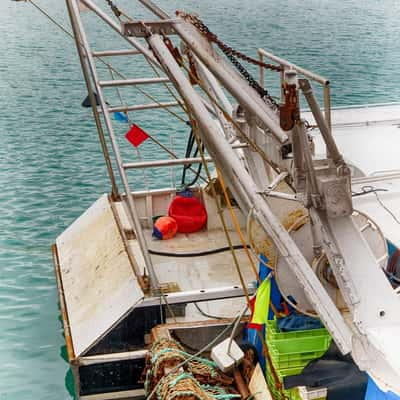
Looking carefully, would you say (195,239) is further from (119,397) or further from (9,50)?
(9,50)

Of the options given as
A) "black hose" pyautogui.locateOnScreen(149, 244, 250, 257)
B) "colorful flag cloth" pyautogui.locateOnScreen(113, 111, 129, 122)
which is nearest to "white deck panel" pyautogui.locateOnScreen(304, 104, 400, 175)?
"black hose" pyautogui.locateOnScreen(149, 244, 250, 257)

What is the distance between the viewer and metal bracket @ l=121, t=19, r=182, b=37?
755 cm

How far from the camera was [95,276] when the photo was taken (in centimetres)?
955

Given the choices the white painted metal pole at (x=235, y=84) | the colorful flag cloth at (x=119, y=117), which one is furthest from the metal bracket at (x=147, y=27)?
the colorful flag cloth at (x=119, y=117)

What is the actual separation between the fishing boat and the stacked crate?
0.02 meters

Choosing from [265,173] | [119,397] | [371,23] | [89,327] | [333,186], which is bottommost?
[371,23]

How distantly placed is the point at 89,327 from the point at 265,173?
2.75m

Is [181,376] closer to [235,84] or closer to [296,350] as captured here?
[296,350]

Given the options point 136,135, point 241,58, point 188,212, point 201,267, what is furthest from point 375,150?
point 241,58

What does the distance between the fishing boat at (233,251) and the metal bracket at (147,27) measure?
0.02 meters

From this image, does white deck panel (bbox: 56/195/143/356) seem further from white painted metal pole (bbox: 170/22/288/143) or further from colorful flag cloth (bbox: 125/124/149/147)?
white painted metal pole (bbox: 170/22/288/143)

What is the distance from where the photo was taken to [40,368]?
10.6 meters

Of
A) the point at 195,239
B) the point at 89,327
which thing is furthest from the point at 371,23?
the point at 89,327

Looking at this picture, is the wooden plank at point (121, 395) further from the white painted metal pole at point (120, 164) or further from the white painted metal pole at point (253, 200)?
the white painted metal pole at point (253, 200)
